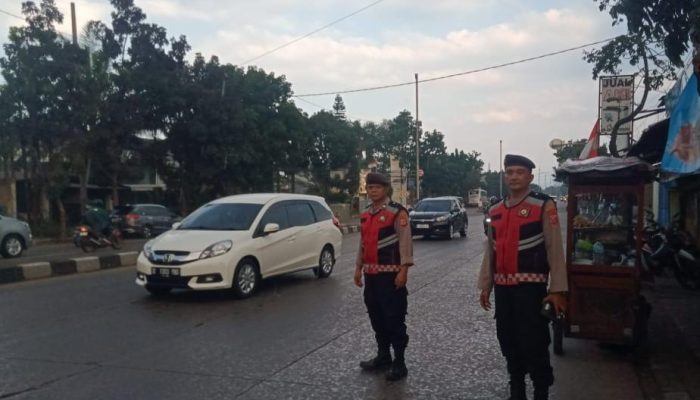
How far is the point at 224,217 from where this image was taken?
405 inches

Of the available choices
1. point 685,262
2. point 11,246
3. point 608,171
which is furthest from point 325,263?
point 11,246

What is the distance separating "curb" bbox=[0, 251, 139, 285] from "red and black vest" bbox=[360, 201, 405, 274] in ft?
30.0

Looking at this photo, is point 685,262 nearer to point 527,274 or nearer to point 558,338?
point 558,338

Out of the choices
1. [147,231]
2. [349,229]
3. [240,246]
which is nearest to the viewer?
[240,246]

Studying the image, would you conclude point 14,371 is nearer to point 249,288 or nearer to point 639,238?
point 249,288

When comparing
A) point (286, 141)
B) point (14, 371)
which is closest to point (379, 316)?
point (14, 371)

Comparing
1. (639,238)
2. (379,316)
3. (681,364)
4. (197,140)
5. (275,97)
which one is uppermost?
(275,97)

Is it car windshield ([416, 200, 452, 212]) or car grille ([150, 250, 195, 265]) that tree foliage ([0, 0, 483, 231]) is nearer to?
car windshield ([416, 200, 452, 212])

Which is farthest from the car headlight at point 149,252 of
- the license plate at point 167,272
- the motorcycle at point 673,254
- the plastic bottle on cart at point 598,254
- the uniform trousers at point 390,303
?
the motorcycle at point 673,254

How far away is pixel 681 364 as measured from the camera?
5977 millimetres

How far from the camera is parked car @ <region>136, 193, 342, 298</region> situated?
29.7 ft

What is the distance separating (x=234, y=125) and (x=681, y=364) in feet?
89.5

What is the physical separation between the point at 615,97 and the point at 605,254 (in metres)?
11.0

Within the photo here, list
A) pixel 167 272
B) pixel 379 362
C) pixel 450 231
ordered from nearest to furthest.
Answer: pixel 379 362 → pixel 167 272 → pixel 450 231
